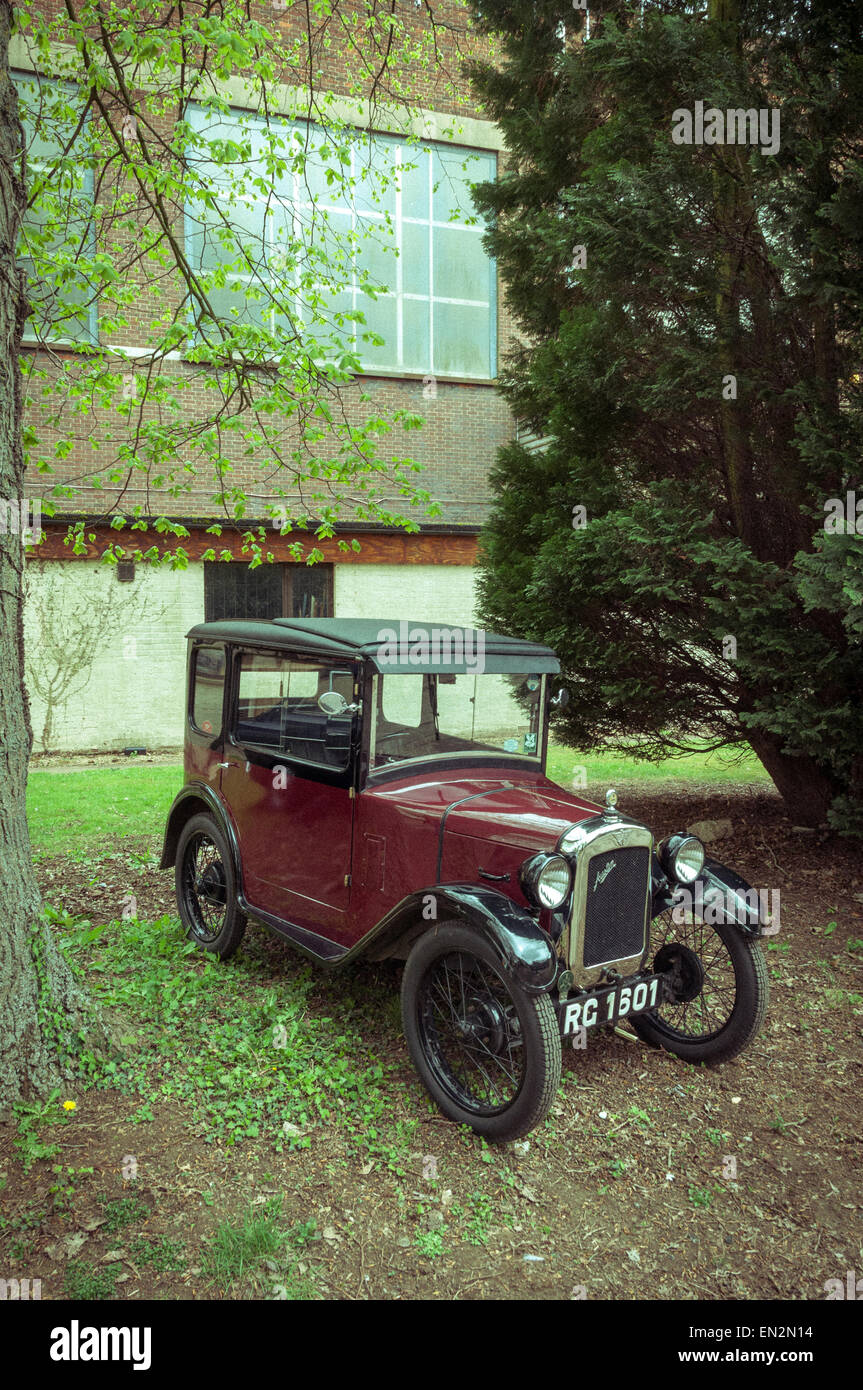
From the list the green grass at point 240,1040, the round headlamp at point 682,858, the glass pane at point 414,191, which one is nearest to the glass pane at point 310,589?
the glass pane at point 414,191

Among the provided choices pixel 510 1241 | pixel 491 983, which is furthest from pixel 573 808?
pixel 510 1241

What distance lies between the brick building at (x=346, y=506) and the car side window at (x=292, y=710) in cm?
646

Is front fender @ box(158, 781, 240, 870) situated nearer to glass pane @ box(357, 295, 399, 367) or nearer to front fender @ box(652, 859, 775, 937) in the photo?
front fender @ box(652, 859, 775, 937)

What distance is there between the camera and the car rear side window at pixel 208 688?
5.29m

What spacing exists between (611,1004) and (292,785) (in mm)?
1880

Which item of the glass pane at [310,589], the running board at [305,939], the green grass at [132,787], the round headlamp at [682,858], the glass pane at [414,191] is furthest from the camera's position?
the glass pane at [414,191]

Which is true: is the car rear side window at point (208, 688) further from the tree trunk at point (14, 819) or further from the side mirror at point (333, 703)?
the tree trunk at point (14, 819)

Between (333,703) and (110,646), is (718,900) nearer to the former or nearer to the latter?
(333,703)

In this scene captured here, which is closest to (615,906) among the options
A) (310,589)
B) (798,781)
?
(798,781)

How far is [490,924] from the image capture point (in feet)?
11.0

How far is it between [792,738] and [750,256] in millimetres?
3508

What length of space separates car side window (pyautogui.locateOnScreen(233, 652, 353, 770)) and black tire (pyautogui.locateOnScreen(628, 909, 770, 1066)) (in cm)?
174

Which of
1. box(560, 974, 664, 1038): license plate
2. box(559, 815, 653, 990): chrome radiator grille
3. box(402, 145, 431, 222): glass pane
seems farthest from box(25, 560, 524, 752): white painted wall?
box(560, 974, 664, 1038): license plate
